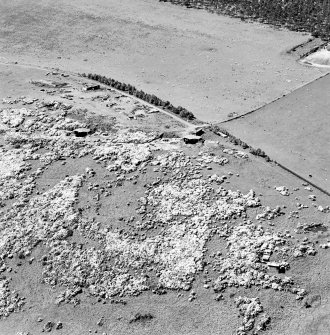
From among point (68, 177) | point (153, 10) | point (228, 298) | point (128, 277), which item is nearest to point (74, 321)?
point (128, 277)

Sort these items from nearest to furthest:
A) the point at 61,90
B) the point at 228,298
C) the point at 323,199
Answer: the point at 228,298 < the point at 323,199 < the point at 61,90

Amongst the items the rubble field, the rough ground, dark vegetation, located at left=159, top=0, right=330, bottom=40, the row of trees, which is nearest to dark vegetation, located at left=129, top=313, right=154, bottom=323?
the rubble field

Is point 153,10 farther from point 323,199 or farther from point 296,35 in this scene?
point 323,199

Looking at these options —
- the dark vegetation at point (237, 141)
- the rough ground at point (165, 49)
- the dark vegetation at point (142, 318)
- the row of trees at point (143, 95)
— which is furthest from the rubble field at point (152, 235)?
the rough ground at point (165, 49)

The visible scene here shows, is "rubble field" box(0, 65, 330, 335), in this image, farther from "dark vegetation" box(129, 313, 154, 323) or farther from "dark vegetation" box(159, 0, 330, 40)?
"dark vegetation" box(159, 0, 330, 40)

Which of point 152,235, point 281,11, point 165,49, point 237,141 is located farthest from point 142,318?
point 281,11

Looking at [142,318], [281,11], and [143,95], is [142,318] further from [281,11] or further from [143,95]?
[281,11]
